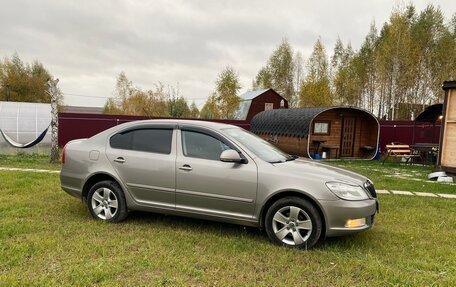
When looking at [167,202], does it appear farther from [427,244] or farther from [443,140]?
[443,140]

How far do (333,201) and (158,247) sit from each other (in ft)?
7.28

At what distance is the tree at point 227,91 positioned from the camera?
3278 cm

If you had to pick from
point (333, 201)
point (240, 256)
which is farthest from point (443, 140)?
point (240, 256)

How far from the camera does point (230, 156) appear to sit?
439 centimetres

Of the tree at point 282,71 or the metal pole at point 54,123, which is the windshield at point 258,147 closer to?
the metal pole at point 54,123

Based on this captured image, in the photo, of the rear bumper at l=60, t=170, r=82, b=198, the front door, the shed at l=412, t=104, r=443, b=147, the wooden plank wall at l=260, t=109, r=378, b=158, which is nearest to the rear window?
the front door

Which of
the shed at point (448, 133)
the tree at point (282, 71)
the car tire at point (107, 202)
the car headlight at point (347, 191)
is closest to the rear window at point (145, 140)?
the car tire at point (107, 202)

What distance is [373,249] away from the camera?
4.31 metres

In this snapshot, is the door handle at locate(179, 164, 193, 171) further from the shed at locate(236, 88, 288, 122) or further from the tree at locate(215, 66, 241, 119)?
the shed at locate(236, 88, 288, 122)

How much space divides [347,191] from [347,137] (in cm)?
1614

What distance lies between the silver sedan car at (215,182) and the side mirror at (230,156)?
1cm

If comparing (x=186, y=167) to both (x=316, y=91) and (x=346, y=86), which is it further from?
(x=346, y=86)

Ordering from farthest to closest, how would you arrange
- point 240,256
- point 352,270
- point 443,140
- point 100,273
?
point 443,140
point 240,256
point 352,270
point 100,273

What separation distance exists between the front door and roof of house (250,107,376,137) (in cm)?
1281
